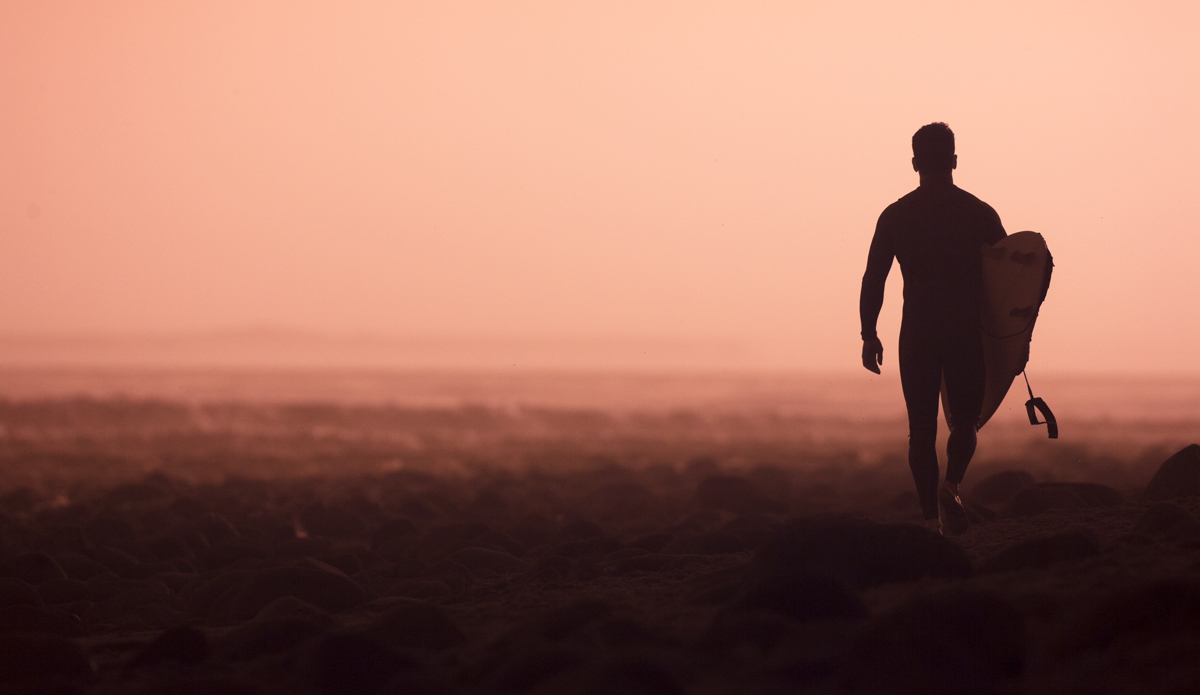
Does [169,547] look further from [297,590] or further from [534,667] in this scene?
[534,667]

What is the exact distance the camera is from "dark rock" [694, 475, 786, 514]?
18.2 metres

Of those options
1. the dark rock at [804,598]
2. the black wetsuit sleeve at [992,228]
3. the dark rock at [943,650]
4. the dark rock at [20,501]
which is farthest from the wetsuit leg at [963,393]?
the dark rock at [20,501]

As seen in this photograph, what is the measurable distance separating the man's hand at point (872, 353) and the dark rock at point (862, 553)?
5.10 ft

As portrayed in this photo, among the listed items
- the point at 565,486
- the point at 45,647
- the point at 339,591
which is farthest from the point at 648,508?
the point at 45,647

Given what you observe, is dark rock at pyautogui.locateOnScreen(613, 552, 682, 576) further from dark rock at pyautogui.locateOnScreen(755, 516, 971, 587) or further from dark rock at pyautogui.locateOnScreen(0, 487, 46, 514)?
dark rock at pyautogui.locateOnScreen(0, 487, 46, 514)

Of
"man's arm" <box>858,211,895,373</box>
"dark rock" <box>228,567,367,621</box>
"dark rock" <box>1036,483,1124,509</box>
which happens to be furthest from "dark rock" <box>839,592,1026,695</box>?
"dark rock" <box>1036,483,1124,509</box>

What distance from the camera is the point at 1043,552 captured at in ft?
18.8

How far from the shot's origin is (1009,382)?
24.0 feet

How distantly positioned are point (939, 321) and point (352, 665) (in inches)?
169

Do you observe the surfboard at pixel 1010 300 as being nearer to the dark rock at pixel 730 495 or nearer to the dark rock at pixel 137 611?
the dark rock at pixel 137 611

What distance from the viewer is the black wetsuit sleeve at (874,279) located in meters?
7.40

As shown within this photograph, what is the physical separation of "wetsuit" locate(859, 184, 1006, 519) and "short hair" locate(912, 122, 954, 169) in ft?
0.57

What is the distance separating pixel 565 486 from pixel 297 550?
1700 centimetres

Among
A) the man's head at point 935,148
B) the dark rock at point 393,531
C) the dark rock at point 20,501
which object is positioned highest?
the man's head at point 935,148
